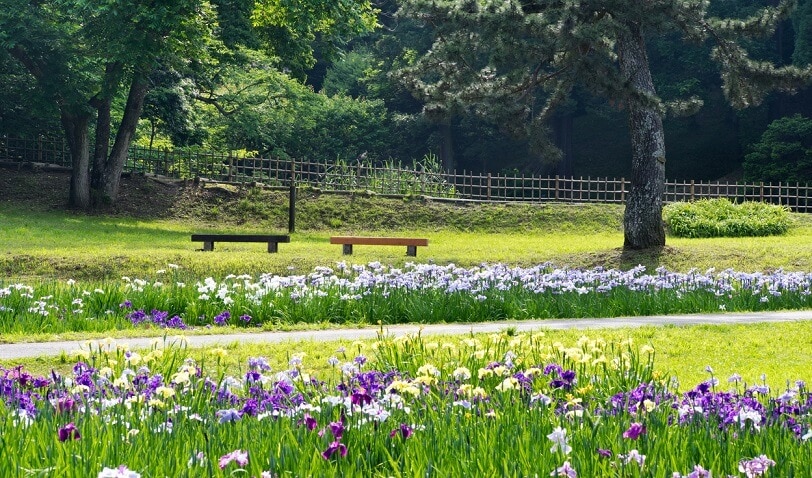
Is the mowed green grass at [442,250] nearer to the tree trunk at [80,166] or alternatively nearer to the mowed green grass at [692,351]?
the mowed green grass at [692,351]

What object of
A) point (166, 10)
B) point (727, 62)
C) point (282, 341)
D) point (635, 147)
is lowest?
point (282, 341)

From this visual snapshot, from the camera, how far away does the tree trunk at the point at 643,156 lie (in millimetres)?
20719

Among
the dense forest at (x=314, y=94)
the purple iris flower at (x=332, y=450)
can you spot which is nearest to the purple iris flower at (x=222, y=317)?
the purple iris flower at (x=332, y=450)

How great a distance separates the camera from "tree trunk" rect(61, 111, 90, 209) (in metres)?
30.4

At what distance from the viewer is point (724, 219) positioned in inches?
1061

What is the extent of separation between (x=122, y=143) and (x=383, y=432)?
2829 centimetres

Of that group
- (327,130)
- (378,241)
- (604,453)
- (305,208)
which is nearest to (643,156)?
(378,241)

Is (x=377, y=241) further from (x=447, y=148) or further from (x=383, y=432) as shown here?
(x=447, y=148)

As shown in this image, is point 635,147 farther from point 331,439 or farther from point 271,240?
point 331,439

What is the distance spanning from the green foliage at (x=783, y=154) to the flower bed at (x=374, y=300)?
27.4m

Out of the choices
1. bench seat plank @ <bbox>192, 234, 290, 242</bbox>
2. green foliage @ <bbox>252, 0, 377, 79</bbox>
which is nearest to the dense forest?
green foliage @ <bbox>252, 0, 377, 79</bbox>

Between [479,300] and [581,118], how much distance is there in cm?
4160

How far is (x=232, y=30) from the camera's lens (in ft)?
96.9

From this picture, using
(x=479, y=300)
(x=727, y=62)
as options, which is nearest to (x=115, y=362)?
(x=479, y=300)
